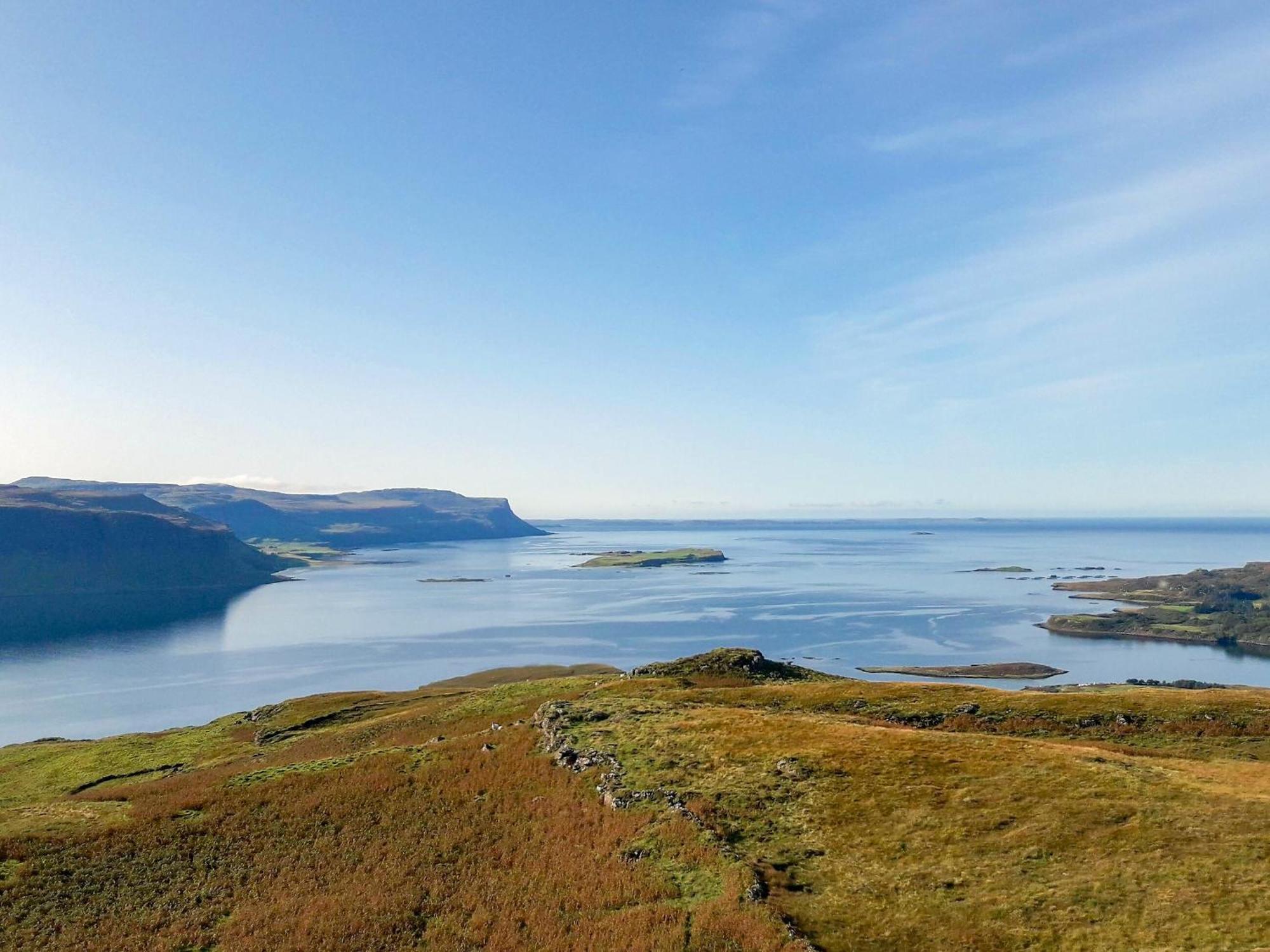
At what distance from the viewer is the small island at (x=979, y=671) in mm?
159125

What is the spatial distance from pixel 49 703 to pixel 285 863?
5798 inches

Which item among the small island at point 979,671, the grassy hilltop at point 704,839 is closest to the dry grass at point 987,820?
the grassy hilltop at point 704,839

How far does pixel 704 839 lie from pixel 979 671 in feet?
515

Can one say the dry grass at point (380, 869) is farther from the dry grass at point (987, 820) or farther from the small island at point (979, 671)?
the small island at point (979, 671)

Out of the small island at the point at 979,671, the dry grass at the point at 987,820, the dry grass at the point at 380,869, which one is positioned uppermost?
the dry grass at the point at 987,820

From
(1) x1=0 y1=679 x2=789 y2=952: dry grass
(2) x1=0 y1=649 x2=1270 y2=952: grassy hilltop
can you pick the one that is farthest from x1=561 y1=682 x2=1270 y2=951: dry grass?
(1) x1=0 y1=679 x2=789 y2=952: dry grass

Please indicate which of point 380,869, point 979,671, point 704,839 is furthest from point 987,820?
point 979,671

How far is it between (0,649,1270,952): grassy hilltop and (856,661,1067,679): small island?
117287 millimetres

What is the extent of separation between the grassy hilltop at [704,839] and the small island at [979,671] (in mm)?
117287

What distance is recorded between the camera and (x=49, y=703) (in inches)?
5384

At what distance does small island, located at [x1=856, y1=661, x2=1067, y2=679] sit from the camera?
159 meters

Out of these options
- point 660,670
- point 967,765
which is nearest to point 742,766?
point 967,765

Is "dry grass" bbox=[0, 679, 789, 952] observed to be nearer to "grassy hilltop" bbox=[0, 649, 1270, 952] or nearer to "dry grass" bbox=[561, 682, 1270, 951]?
"grassy hilltop" bbox=[0, 649, 1270, 952]

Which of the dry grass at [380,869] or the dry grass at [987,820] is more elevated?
the dry grass at [987,820]
